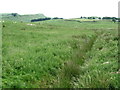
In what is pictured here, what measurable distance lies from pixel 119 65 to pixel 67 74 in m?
2.97

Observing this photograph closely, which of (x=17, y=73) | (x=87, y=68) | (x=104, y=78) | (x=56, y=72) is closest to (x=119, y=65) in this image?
(x=87, y=68)

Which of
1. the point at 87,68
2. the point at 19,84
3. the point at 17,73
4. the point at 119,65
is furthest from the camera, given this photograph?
the point at 87,68

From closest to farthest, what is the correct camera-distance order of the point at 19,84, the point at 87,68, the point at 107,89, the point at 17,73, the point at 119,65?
1. the point at 107,89
2. the point at 19,84
3. the point at 17,73
4. the point at 119,65
5. the point at 87,68

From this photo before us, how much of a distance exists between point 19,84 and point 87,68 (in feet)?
15.1

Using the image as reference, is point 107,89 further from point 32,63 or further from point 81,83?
point 32,63

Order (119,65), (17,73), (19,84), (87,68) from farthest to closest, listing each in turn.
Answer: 1. (87,68)
2. (119,65)
3. (17,73)
4. (19,84)

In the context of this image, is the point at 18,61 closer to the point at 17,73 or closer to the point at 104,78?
the point at 17,73

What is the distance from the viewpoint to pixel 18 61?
11.7 metres

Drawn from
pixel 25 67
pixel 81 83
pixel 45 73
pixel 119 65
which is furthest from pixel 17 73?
pixel 119 65

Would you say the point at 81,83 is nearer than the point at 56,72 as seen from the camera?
Yes

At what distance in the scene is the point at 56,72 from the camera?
36.0 feet

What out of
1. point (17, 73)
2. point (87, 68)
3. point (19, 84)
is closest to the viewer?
point (19, 84)

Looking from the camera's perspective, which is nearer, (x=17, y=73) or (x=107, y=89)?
(x=107, y=89)

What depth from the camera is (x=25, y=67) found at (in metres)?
10.7
